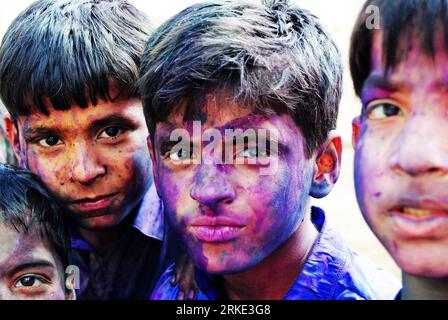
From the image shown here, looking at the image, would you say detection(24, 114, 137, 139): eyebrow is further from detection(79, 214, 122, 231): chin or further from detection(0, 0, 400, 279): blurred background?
detection(0, 0, 400, 279): blurred background

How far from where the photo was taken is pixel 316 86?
2.25m

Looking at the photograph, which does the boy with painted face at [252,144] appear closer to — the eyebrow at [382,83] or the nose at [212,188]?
the nose at [212,188]

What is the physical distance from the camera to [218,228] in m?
2.09

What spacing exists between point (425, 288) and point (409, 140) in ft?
1.44

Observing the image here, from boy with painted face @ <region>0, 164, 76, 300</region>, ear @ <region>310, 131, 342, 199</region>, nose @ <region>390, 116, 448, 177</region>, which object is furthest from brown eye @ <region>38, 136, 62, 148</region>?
nose @ <region>390, 116, 448, 177</region>

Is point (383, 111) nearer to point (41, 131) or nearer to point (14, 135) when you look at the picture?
point (41, 131)

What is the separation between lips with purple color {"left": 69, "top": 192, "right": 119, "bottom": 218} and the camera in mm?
2478

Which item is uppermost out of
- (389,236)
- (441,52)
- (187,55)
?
(187,55)

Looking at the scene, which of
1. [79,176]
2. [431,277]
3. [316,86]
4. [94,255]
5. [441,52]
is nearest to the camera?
[441,52]

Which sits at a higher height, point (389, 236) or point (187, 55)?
point (187, 55)

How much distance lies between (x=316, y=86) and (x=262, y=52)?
191mm

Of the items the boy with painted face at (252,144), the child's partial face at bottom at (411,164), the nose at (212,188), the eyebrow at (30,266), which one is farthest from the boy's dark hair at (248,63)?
the eyebrow at (30,266)

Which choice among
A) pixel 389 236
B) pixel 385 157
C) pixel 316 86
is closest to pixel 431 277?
pixel 389 236
